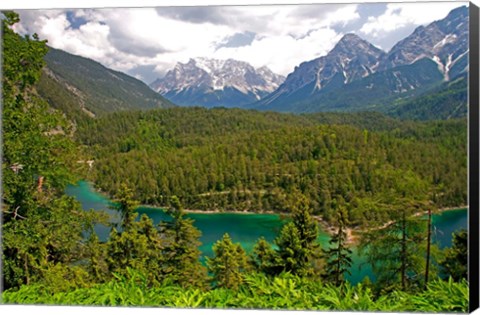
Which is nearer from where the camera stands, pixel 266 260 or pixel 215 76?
pixel 266 260

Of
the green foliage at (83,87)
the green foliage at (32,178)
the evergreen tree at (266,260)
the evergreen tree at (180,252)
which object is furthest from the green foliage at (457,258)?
the green foliage at (83,87)

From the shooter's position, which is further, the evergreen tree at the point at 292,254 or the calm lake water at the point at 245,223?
the evergreen tree at the point at 292,254

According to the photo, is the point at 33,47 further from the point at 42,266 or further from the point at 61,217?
the point at 42,266

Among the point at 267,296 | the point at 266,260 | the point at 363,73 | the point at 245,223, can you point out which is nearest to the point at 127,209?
the point at 266,260

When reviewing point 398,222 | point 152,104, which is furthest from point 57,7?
point 152,104

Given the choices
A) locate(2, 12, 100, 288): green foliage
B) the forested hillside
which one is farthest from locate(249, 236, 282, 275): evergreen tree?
locate(2, 12, 100, 288): green foliage

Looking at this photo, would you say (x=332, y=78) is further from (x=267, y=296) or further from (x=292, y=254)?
(x=267, y=296)

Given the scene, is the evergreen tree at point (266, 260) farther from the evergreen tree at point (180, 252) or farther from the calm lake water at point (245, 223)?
the evergreen tree at point (180, 252)

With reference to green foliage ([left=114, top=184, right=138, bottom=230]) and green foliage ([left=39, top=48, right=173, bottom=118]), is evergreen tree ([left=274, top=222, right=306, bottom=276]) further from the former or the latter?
green foliage ([left=39, top=48, right=173, bottom=118])
